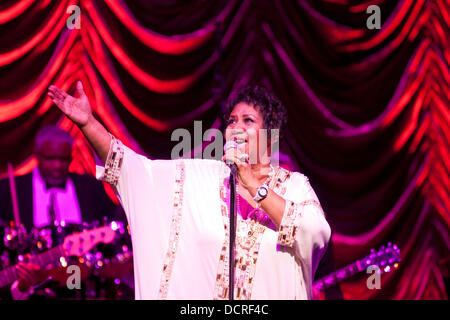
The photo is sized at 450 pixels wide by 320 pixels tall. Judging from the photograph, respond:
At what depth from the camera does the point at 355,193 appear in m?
4.68

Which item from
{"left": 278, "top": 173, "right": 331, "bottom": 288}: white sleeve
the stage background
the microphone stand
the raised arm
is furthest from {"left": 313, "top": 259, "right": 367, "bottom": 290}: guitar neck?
the raised arm

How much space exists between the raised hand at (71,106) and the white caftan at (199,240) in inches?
6.4

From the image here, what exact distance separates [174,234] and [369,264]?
189 centimetres

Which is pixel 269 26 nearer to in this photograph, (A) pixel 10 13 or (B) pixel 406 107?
(B) pixel 406 107

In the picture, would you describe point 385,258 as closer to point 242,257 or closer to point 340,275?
point 340,275

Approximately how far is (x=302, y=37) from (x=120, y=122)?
1.37 meters

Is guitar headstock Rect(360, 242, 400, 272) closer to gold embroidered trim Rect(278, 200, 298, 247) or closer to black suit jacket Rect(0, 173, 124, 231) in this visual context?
black suit jacket Rect(0, 173, 124, 231)

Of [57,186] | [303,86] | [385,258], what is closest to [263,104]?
[385,258]

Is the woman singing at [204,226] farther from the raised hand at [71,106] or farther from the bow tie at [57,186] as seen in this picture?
the bow tie at [57,186]

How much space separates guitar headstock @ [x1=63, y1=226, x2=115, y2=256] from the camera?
3.83 m

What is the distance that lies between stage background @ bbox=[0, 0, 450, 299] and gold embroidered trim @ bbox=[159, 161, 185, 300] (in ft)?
5.44

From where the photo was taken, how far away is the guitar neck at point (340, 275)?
13.5 ft

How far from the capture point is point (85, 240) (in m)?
3.84
